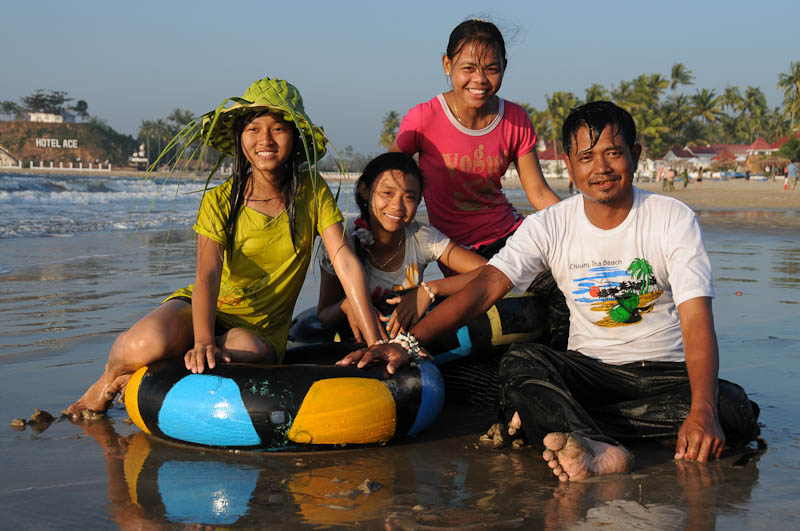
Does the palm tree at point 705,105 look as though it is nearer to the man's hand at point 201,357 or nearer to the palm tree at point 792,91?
the palm tree at point 792,91

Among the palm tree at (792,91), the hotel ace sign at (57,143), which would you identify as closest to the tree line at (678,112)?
the palm tree at (792,91)

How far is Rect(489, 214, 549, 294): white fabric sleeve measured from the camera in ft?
11.5

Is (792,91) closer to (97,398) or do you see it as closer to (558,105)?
(558,105)

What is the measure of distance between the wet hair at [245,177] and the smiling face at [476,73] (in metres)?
1.14

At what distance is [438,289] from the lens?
416cm

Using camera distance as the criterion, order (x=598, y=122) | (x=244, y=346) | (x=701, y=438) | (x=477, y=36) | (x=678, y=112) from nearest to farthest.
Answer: (x=701, y=438)
(x=598, y=122)
(x=244, y=346)
(x=477, y=36)
(x=678, y=112)

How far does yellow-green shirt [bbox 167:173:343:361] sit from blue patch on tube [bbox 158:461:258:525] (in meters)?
0.99

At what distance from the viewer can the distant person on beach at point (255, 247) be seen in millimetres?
3719

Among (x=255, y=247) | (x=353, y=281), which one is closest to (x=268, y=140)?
(x=255, y=247)

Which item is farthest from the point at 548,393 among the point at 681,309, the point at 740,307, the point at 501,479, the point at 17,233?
the point at 17,233

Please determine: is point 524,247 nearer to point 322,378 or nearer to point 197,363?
point 322,378

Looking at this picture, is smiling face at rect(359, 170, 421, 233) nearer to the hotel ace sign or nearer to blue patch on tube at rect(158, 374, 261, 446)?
blue patch on tube at rect(158, 374, 261, 446)

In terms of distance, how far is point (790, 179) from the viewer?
38.6 metres

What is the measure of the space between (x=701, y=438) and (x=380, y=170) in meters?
2.20
